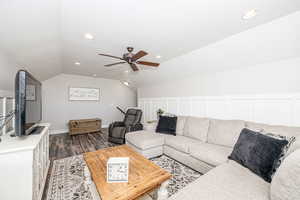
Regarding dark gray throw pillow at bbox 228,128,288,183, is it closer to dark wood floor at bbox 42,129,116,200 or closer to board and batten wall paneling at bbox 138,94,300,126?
board and batten wall paneling at bbox 138,94,300,126

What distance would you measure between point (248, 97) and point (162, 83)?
8.57ft

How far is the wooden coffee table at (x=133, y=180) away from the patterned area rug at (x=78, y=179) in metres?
0.28

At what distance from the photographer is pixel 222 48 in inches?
94.0

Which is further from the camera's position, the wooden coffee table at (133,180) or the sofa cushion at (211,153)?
the sofa cushion at (211,153)

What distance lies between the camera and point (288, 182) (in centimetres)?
85

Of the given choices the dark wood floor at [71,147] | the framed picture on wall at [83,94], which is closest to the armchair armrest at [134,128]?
the dark wood floor at [71,147]

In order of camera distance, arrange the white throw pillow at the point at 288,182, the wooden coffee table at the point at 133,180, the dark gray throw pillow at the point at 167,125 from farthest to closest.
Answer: the dark gray throw pillow at the point at 167,125
the wooden coffee table at the point at 133,180
the white throw pillow at the point at 288,182

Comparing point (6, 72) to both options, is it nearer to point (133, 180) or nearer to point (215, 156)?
point (133, 180)

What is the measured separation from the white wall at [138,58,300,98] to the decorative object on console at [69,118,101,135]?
340 centimetres

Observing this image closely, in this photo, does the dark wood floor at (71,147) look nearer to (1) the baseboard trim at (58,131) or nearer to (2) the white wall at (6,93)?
(1) the baseboard trim at (58,131)

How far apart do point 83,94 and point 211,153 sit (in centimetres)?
523

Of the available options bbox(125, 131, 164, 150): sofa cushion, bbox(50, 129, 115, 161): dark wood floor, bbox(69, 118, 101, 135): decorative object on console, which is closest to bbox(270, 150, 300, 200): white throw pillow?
bbox(125, 131, 164, 150): sofa cushion

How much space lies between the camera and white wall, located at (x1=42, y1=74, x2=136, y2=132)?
4.72 metres

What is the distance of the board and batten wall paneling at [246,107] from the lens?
2.03 metres
